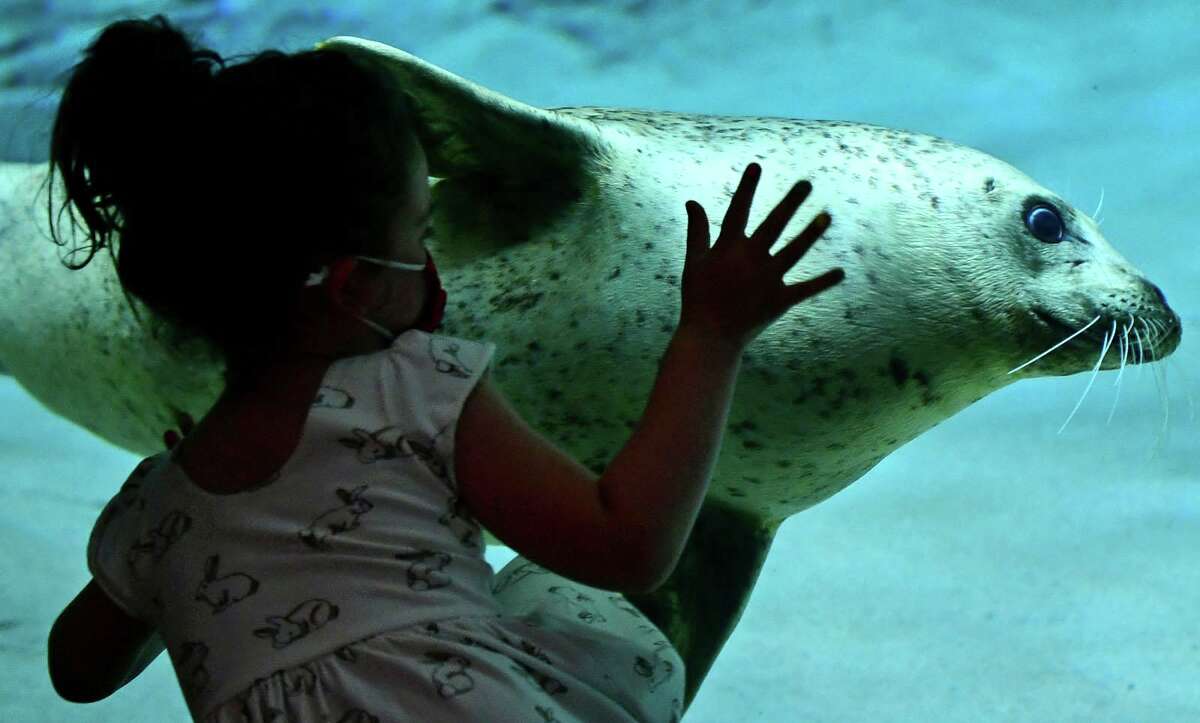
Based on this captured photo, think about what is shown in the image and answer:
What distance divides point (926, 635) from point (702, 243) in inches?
82.4

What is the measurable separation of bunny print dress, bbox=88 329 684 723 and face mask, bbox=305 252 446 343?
3 centimetres

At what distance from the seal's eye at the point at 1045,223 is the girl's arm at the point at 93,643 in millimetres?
1549

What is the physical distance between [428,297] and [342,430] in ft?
0.57

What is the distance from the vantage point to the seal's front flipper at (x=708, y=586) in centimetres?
209

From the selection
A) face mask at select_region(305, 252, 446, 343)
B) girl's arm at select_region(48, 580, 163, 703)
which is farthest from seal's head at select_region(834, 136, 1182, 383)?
girl's arm at select_region(48, 580, 163, 703)

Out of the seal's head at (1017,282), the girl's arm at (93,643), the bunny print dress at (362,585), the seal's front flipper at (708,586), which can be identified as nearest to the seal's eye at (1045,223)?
the seal's head at (1017,282)

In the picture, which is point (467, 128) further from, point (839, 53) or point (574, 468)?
point (839, 53)

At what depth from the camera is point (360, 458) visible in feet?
3.45

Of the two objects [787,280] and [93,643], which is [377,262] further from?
[787,280]

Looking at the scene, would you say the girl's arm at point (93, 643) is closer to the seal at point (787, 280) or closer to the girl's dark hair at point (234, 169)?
the girl's dark hair at point (234, 169)

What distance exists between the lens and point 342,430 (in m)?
1.05

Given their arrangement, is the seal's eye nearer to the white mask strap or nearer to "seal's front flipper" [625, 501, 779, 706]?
"seal's front flipper" [625, 501, 779, 706]

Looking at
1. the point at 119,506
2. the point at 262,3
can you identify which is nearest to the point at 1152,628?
the point at 119,506

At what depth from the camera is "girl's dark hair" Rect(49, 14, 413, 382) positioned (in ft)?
3.46
